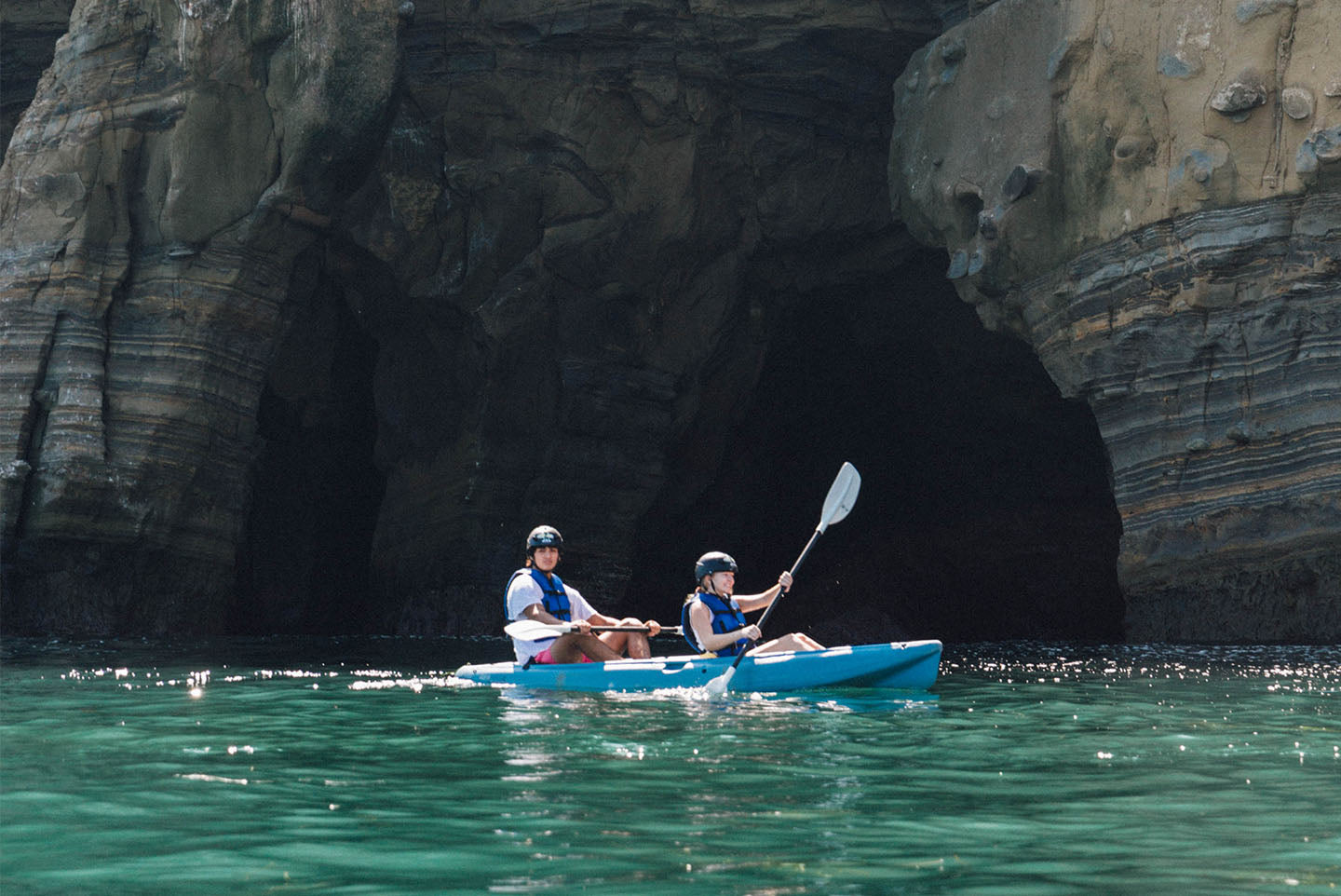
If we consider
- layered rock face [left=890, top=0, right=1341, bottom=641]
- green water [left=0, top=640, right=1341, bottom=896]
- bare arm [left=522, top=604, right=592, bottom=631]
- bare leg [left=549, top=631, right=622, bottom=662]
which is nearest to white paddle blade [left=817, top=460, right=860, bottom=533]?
bare leg [left=549, top=631, right=622, bottom=662]

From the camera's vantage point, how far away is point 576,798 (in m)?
5.23

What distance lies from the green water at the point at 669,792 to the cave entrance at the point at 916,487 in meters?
14.0

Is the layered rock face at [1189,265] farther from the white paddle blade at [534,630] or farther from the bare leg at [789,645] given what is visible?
the white paddle blade at [534,630]

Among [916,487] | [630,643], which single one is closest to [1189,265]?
[630,643]

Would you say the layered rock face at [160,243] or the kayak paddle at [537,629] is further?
the layered rock face at [160,243]

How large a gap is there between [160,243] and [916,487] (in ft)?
45.3

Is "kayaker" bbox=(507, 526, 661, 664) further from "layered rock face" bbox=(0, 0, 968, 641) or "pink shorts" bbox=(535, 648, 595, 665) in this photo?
"layered rock face" bbox=(0, 0, 968, 641)

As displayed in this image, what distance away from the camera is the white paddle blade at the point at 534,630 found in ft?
34.7

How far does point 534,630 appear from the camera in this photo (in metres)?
10.6

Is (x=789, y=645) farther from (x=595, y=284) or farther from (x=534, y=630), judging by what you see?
(x=595, y=284)

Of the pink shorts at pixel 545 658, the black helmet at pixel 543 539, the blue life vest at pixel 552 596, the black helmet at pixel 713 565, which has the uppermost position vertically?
the black helmet at pixel 543 539

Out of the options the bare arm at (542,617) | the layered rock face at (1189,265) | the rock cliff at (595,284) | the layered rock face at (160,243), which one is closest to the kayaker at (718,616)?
the bare arm at (542,617)

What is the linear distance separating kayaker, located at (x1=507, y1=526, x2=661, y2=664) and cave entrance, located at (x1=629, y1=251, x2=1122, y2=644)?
11789mm

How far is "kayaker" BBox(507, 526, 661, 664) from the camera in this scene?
1077cm
